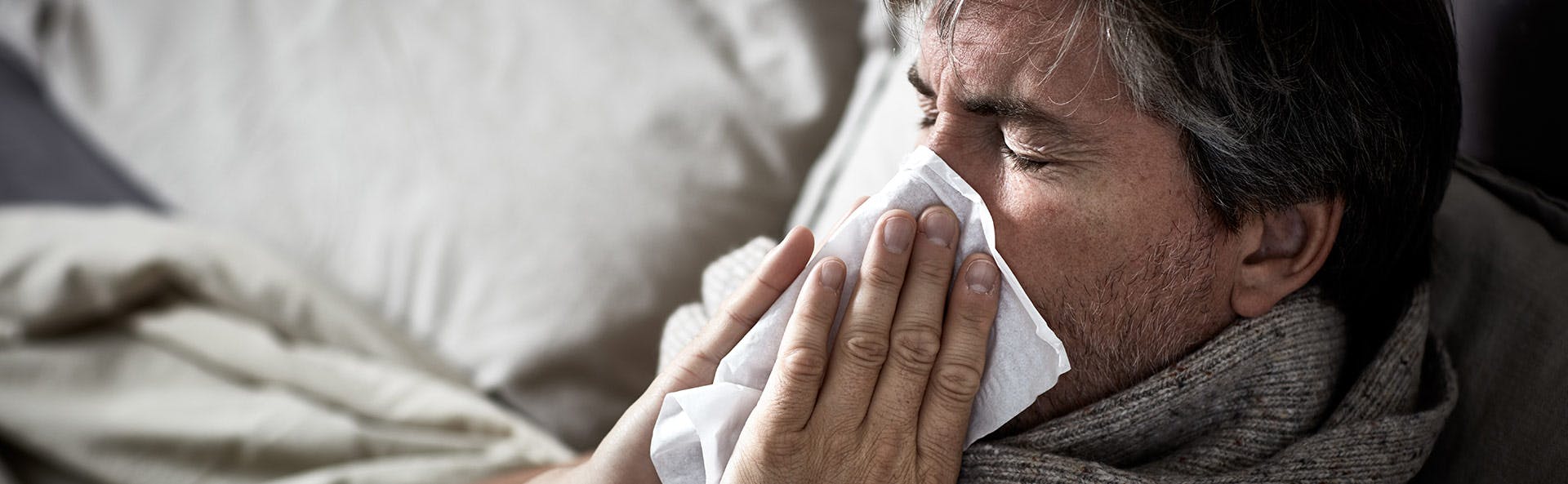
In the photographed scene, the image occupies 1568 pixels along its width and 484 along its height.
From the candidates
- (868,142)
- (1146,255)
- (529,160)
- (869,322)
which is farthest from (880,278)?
(529,160)

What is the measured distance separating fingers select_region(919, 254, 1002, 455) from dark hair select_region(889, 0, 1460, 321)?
0.68ft

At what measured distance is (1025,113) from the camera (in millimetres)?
914

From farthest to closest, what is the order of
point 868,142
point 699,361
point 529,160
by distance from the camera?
point 529,160
point 868,142
point 699,361

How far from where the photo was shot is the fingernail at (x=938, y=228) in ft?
3.01

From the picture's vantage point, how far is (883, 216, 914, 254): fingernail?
90 centimetres

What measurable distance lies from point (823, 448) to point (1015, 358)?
0.62ft

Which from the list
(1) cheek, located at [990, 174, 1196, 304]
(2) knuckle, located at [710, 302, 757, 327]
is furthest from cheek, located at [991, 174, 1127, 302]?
(2) knuckle, located at [710, 302, 757, 327]

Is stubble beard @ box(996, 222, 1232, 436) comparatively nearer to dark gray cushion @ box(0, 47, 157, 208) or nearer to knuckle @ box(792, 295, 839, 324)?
knuckle @ box(792, 295, 839, 324)

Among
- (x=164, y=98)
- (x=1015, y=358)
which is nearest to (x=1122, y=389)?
(x=1015, y=358)

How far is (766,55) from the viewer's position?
5.57ft

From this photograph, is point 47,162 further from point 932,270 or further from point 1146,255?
point 1146,255

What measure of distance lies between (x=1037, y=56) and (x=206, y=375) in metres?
1.28

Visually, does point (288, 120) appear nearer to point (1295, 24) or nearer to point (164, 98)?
point (164, 98)

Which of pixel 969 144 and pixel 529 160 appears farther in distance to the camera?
pixel 529 160
